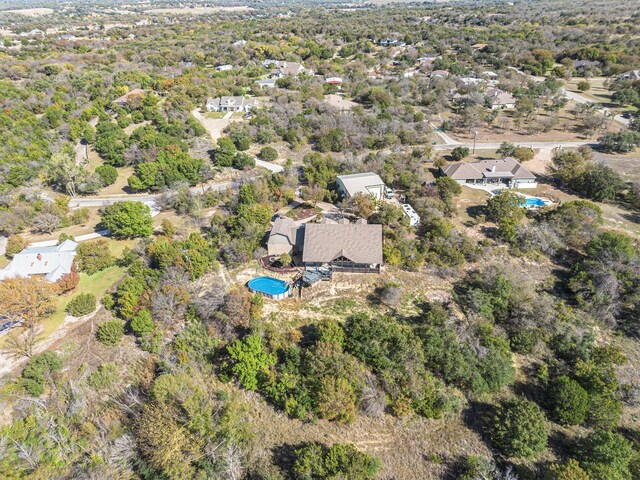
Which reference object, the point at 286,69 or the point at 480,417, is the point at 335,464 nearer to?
Result: the point at 480,417

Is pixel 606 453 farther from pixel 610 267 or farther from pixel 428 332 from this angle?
pixel 610 267

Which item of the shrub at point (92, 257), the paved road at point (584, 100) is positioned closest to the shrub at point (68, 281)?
the shrub at point (92, 257)

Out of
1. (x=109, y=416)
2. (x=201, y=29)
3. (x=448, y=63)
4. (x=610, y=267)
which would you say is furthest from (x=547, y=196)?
(x=201, y=29)

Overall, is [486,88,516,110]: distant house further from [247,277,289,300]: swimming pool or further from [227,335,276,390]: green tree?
[227,335,276,390]: green tree

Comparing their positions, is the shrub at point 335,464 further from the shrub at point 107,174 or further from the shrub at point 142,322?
the shrub at point 107,174

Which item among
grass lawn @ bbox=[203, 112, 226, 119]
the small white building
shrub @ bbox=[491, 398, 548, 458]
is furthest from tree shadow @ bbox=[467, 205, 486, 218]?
grass lawn @ bbox=[203, 112, 226, 119]

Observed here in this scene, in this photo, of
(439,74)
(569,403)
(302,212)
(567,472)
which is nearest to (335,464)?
(567,472)
